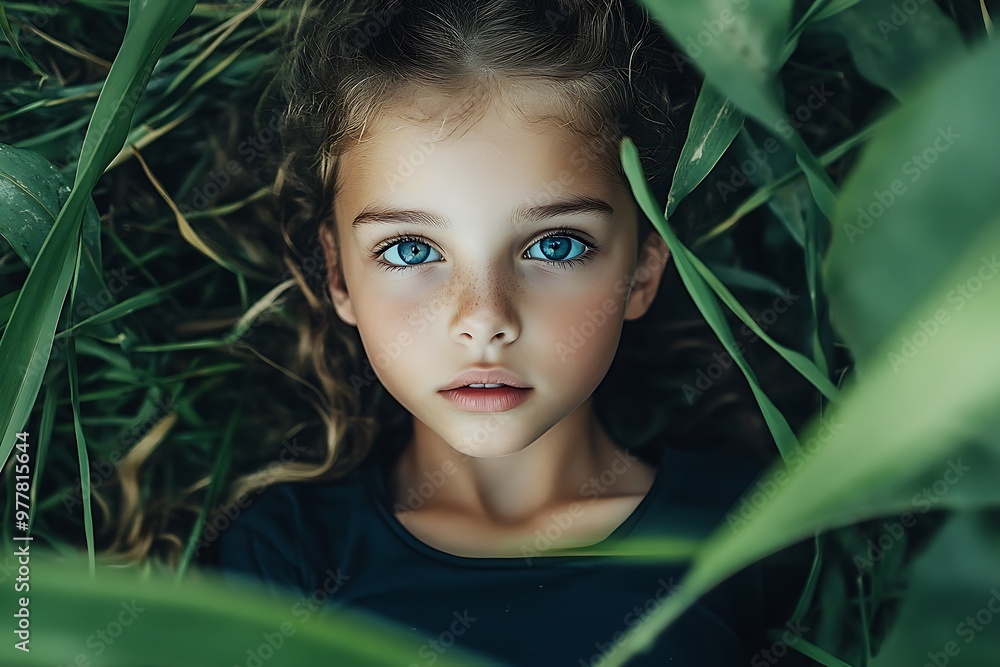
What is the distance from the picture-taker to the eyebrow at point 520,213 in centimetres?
65

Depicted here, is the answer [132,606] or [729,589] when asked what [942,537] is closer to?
[729,589]

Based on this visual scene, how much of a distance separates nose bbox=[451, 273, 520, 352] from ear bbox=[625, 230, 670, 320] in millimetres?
144

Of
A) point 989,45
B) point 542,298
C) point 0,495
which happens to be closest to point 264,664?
point 989,45

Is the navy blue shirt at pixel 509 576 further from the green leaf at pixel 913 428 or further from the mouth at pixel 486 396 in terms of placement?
the green leaf at pixel 913 428

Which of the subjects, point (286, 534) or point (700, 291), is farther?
point (286, 534)

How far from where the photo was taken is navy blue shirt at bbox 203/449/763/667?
75 centimetres

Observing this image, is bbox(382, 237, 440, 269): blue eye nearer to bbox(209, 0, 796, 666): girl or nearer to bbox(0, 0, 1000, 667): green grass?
bbox(209, 0, 796, 666): girl

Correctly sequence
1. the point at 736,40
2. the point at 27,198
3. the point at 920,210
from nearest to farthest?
the point at 920,210
the point at 736,40
the point at 27,198

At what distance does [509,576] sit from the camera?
771 mm

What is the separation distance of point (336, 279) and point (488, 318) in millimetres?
204

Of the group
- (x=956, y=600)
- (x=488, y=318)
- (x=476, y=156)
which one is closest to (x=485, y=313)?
(x=488, y=318)

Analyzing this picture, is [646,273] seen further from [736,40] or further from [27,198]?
[27,198]

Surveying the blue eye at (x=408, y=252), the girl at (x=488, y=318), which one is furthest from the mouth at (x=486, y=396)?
the blue eye at (x=408, y=252)

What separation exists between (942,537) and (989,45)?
16.4 inches
